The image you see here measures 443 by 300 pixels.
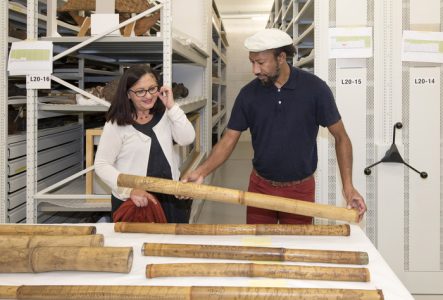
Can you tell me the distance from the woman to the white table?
0.76 meters

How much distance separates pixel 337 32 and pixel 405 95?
2.02ft

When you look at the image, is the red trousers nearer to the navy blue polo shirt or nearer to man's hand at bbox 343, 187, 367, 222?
the navy blue polo shirt

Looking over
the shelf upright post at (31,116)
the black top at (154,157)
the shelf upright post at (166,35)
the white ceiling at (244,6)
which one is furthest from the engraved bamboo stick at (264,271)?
the white ceiling at (244,6)

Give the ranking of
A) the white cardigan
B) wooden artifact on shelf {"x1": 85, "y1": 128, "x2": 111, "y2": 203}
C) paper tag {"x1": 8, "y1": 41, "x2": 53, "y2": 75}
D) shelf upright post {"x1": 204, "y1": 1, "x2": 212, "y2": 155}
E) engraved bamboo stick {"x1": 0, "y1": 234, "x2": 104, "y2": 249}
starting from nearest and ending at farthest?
engraved bamboo stick {"x1": 0, "y1": 234, "x2": 104, "y2": 249}
the white cardigan
paper tag {"x1": 8, "y1": 41, "x2": 53, "y2": 75}
wooden artifact on shelf {"x1": 85, "y1": 128, "x2": 111, "y2": 203}
shelf upright post {"x1": 204, "y1": 1, "x2": 212, "y2": 155}

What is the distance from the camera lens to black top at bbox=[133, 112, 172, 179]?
253 centimetres

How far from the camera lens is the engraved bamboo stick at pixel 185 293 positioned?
1.27m

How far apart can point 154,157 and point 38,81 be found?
3.42 ft

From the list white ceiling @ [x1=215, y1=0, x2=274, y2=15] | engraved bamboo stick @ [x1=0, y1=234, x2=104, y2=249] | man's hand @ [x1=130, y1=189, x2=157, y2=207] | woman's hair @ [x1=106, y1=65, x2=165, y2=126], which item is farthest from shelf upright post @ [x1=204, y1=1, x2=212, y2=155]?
white ceiling @ [x1=215, y1=0, x2=274, y2=15]

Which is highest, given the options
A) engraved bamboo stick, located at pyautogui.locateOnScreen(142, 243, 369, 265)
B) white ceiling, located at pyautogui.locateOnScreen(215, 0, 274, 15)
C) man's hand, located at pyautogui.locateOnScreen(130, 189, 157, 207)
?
white ceiling, located at pyautogui.locateOnScreen(215, 0, 274, 15)

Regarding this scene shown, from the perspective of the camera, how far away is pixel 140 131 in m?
2.51

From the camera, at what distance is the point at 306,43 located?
5.43m

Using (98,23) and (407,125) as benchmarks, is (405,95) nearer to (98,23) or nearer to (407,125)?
(407,125)

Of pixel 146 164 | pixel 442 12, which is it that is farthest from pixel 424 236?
pixel 146 164

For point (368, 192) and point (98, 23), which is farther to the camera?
point (368, 192)
